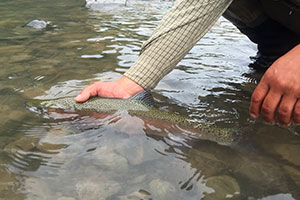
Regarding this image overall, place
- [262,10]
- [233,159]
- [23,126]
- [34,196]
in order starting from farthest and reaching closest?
1. [262,10]
2. [23,126]
3. [233,159]
4. [34,196]

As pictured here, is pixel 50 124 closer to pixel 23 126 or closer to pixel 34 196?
pixel 23 126

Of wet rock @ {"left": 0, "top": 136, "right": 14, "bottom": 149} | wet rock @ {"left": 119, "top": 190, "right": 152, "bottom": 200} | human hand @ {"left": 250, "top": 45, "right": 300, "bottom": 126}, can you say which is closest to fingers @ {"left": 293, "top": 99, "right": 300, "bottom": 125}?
human hand @ {"left": 250, "top": 45, "right": 300, "bottom": 126}

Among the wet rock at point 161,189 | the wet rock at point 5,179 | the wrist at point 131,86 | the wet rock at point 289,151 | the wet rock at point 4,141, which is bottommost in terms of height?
the wet rock at point 4,141

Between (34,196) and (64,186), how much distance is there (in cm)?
15

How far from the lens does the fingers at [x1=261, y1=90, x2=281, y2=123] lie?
170 cm

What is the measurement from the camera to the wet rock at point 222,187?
150 cm

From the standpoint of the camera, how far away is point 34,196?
1.48 m

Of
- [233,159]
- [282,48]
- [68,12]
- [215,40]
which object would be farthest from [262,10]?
[68,12]

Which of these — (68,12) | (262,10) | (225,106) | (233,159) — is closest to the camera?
(233,159)

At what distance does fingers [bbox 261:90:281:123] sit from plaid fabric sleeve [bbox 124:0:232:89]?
85 centimetres

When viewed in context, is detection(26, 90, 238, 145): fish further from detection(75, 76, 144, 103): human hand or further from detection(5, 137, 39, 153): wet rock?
detection(5, 137, 39, 153): wet rock

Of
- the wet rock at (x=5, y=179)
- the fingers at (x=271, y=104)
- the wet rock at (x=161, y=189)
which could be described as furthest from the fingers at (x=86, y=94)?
the fingers at (x=271, y=104)

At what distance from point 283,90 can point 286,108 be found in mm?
105

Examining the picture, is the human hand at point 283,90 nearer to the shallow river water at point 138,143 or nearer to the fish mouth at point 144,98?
the shallow river water at point 138,143
